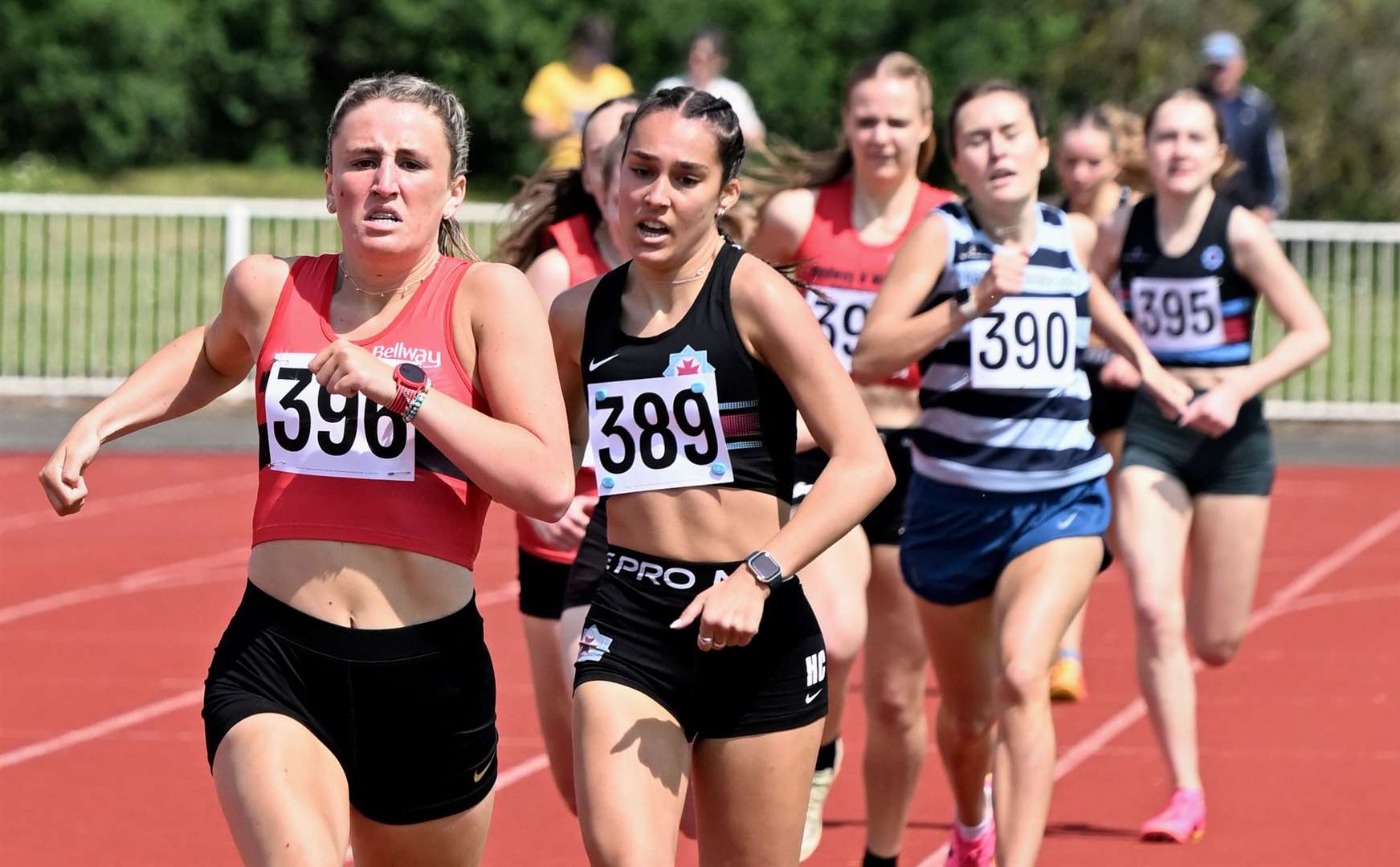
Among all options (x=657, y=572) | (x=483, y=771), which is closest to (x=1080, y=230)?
(x=657, y=572)

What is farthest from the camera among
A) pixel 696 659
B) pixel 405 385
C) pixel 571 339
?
pixel 571 339

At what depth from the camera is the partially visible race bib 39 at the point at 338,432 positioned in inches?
152

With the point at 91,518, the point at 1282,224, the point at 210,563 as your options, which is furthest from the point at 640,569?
the point at 1282,224

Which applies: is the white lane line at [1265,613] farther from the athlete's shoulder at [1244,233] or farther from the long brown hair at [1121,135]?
the long brown hair at [1121,135]

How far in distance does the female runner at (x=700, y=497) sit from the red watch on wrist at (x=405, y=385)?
2.24ft

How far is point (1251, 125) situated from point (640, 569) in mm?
11516

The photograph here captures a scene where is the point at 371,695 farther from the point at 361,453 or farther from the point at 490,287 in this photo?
the point at 490,287

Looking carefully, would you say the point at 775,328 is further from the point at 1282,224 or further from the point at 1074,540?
the point at 1282,224

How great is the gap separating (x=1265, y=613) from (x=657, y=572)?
6.86m

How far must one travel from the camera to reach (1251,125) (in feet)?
48.7

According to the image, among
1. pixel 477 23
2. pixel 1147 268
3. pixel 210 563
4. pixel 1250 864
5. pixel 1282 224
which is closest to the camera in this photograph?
pixel 1250 864

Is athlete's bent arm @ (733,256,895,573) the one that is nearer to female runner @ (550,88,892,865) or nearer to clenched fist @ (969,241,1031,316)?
female runner @ (550,88,892,865)

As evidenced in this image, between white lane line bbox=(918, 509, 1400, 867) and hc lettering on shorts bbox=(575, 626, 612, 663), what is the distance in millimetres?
2319

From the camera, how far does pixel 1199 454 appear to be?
6.80 m
